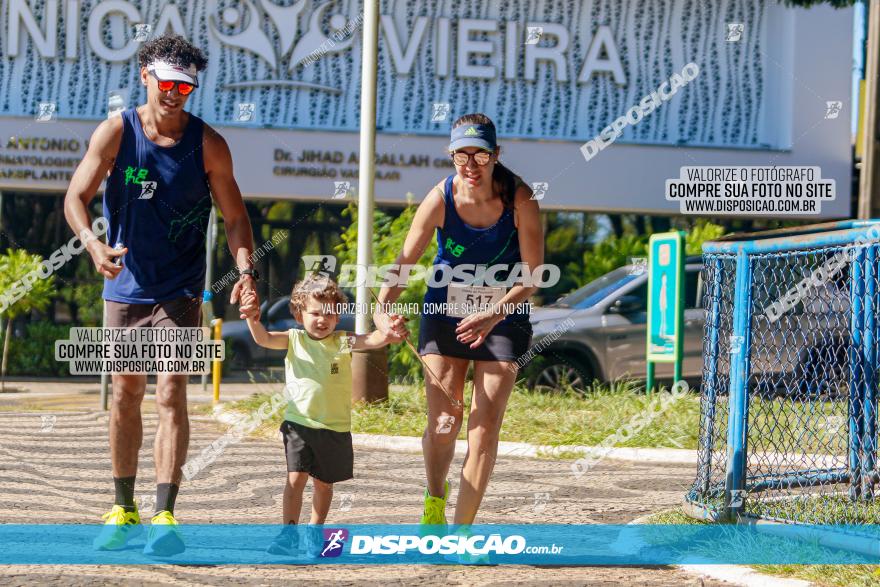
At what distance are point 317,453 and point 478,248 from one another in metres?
1.13

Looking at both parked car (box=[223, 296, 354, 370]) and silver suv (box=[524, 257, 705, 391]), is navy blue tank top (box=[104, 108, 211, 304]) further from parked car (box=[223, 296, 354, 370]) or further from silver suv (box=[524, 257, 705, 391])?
parked car (box=[223, 296, 354, 370])

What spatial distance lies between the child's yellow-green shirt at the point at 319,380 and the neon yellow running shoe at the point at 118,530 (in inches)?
33.0

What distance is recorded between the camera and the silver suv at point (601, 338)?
14.7m

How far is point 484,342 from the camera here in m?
5.58

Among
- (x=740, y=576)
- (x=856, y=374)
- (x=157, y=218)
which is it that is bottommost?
(x=740, y=576)

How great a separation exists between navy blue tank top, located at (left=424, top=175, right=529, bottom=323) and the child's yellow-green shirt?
1.41 feet

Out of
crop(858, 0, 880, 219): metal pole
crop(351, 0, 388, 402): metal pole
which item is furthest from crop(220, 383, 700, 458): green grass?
crop(858, 0, 880, 219): metal pole

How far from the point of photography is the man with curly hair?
5.53 m

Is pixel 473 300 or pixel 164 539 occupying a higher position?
pixel 473 300

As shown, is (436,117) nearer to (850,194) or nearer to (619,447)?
(850,194)

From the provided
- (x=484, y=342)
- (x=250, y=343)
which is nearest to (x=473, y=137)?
(x=484, y=342)

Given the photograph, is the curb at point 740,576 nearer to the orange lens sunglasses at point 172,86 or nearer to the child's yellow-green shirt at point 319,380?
the child's yellow-green shirt at point 319,380

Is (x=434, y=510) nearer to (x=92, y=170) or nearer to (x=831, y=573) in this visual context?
(x=831, y=573)

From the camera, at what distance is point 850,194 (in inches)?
915
